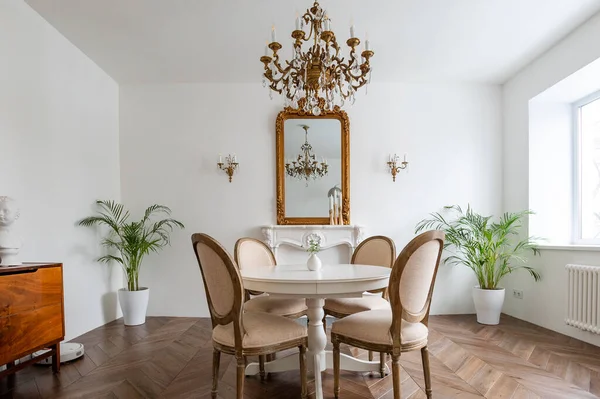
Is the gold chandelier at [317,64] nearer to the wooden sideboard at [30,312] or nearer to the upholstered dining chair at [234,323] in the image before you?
the upholstered dining chair at [234,323]

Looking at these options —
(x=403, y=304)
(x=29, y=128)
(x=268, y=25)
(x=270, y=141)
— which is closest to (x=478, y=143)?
(x=270, y=141)

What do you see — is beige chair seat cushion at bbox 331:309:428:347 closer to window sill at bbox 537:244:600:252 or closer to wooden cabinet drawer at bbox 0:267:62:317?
wooden cabinet drawer at bbox 0:267:62:317

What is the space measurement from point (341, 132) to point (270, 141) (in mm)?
797

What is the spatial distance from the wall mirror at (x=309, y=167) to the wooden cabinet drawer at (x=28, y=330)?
7.50 ft

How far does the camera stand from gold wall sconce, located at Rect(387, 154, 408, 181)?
14.3 feet

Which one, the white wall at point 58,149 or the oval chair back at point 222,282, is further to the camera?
the white wall at point 58,149

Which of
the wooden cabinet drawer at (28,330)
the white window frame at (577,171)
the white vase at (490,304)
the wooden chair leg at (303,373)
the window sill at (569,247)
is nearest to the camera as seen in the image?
the wooden chair leg at (303,373)

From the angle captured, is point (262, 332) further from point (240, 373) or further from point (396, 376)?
point (396, 376)

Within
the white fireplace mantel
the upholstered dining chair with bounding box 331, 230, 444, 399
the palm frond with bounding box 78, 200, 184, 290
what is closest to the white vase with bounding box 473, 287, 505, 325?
the white fireplace mantel

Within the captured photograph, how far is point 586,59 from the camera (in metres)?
3.22

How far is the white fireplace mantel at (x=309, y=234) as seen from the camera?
4.23m

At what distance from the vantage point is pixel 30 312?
239 cm

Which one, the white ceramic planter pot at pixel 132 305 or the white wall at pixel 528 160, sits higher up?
the white wall at pixel 528 160

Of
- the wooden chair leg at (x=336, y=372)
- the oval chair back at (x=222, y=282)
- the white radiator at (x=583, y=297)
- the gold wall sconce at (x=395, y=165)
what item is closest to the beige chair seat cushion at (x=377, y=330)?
the wooden chair leg at (x=336, y=372)
